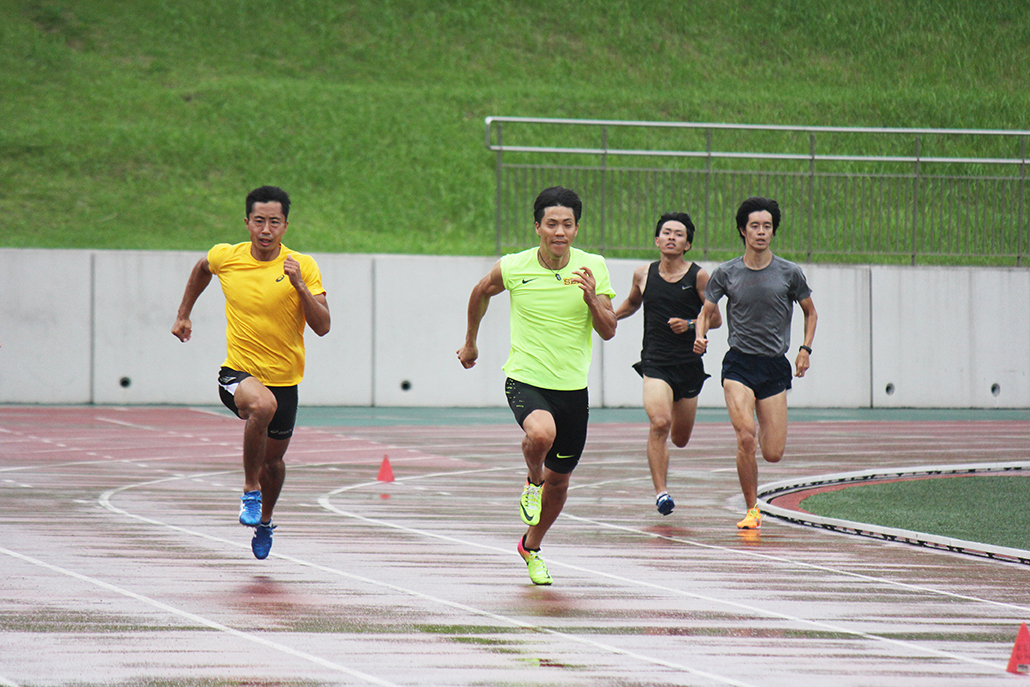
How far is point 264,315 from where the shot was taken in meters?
7.57

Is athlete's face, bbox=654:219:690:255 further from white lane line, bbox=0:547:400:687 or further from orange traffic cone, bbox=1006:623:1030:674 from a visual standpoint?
orange traffic cone, bbox=1006:623:1030:674

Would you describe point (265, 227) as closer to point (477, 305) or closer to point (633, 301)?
point (477, 305)

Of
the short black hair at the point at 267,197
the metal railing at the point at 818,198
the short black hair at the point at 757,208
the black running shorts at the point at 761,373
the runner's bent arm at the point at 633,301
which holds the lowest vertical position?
the black running shorts at the point at 761,373

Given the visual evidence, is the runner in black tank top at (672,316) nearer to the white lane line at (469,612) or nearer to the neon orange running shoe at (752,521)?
the neon orange running shoe at (752,521)

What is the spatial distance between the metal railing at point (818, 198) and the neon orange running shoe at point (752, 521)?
13068 mm

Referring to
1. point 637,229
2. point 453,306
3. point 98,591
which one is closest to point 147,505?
point 98,591

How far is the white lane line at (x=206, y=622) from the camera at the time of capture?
514 cm

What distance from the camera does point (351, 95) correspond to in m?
31.4

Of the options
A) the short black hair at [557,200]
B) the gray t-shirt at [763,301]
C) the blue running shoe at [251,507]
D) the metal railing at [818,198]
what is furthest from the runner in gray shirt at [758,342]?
the metal railing at [818,198]

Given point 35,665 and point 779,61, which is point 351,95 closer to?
point 779,61

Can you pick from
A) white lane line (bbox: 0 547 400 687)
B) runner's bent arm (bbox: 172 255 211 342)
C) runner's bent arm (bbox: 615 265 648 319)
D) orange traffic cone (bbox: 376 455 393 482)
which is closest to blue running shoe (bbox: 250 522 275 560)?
white lane line (bbox: 0 547 400 687)

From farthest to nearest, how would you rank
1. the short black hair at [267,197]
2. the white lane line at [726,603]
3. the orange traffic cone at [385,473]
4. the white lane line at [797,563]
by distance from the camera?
the orange traffic cone at [385,473], the short black hair at [267,197], the white lane line at [797,563], the white lane line at [726,603]

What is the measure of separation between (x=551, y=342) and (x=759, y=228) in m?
2.99

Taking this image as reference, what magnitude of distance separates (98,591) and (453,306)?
1496cm
